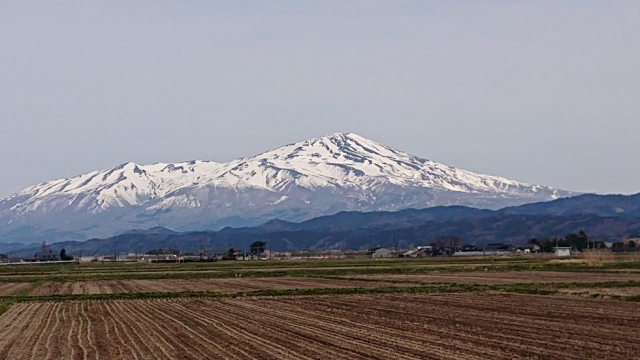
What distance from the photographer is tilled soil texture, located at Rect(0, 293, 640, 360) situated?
60.8 ft

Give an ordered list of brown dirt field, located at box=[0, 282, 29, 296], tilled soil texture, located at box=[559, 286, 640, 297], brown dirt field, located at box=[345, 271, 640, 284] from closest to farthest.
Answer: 1. tilled soil texture, located at box=[559, 286, 640, 297]
2. brown dirt field, located at box=[345, 271, 640, 284]
3. brown dirt field, located at box=[0, 282, 29, 296]

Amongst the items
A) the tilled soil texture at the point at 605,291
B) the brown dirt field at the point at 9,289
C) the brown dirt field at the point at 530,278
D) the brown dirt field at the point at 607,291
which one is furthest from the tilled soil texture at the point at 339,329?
the brown dirt field at the point at 9,289

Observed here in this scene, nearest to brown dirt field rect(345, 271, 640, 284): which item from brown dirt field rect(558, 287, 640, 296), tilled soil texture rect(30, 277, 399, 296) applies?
tilled soil texture rect(30, 277, 399, 296)

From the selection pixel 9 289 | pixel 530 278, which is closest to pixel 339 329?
pixel 530 278

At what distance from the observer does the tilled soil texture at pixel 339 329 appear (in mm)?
A: 18531

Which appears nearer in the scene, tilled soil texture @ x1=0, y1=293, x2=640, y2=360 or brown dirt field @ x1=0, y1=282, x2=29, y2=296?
tilled soil texture @ x1=0, y1=293, x2=640, y2=360

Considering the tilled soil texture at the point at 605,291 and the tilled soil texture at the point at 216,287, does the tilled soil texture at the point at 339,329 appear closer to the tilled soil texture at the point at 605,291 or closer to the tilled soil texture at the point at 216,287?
the tilled soil texture at the point at 605,291

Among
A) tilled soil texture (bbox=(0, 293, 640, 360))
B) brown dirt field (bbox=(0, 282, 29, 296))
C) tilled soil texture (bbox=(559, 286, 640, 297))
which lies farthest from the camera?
brown dirt field (bbox=(0, 282, 29, 296))

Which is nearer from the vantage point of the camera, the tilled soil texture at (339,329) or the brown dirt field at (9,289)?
the tilled soil texture at (339,329)

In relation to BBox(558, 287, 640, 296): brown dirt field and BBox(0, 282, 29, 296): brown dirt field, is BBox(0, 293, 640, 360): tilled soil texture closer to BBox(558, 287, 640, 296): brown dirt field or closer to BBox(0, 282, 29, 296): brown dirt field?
BBox(558, 287, 640, 296): brown dirt field

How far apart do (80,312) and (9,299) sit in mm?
10056

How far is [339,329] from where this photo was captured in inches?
906

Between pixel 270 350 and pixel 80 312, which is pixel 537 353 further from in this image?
pixel 80 312

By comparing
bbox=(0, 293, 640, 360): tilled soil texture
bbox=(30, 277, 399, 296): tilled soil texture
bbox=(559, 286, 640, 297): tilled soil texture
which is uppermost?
bbox=(30, 277, 399, 296): tilled soil texture
